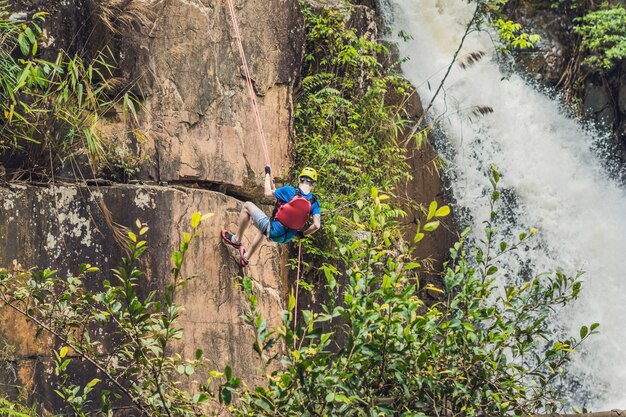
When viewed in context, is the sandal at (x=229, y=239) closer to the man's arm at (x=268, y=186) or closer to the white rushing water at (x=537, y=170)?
the man's arm at (x=268, y=186)

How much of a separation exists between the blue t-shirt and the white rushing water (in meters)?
5.31

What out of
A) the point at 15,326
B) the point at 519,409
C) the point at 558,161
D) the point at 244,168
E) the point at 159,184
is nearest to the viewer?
the point at 519,409

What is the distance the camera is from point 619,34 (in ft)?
47.9

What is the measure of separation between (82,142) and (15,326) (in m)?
1.66

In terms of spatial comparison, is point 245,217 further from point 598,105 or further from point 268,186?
point 598,105

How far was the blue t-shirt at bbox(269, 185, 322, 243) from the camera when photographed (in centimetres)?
793

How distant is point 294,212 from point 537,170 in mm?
7064

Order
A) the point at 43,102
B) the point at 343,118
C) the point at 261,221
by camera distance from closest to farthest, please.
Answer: the point at 43,102 < the point at 261,221 < the point at 343,118

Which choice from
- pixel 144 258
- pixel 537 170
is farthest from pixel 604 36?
pixel 144 258

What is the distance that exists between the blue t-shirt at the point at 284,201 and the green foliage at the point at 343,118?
6.67 feet

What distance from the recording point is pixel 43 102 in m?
7.77

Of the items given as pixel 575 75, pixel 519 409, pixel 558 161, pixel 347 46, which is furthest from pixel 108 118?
pixel 575 75

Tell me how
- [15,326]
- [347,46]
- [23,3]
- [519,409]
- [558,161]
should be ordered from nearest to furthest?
[519,409]
[15,326]
[23,3]
[347,46]
[558,161]

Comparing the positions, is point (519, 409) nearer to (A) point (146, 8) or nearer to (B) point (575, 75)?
(A) point (146, 8)
